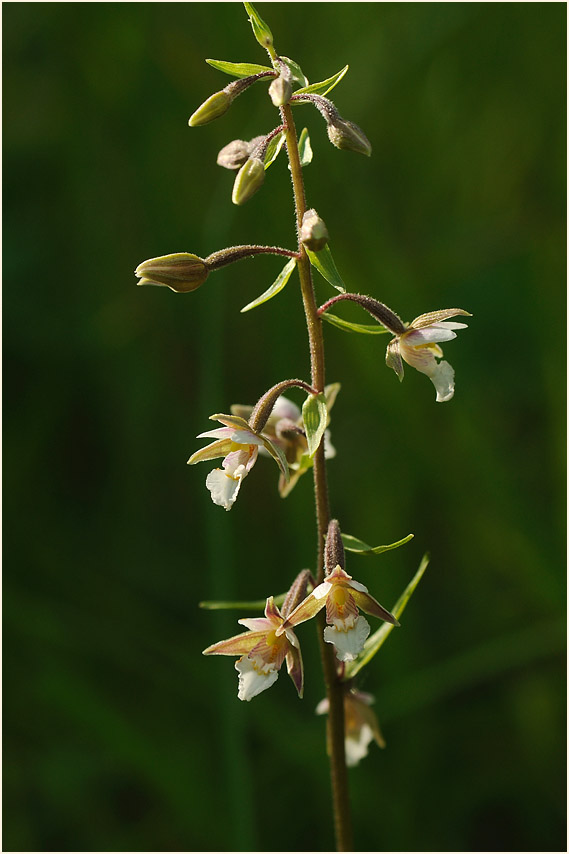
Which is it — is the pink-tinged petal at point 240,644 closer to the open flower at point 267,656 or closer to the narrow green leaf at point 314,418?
the open flower at point 267,656

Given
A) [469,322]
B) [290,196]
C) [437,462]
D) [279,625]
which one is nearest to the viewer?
[279,625]

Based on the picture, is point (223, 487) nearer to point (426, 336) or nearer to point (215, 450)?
point (215, 450)

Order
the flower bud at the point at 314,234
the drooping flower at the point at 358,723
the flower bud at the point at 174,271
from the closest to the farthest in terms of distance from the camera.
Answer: the flower bud at the point at 314,234, the flower bud at the point at 174,271, the drooping flower at the point at 358,723

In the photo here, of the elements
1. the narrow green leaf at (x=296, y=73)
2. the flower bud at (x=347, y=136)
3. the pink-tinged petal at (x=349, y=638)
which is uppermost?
the narrow green leaf at (x=296, y=73)

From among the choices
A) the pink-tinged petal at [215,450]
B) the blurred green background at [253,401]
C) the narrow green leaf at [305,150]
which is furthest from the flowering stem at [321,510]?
the blurred green background at [253,401]

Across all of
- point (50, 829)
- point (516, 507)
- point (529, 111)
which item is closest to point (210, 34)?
point (529, 111)

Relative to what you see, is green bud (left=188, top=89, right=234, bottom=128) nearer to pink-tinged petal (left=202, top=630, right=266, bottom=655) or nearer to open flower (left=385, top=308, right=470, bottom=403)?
open flower (left=385, top=308, right=470, bottom=403)

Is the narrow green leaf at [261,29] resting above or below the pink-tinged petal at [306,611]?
above

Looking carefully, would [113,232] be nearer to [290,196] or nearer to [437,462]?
[290,196]

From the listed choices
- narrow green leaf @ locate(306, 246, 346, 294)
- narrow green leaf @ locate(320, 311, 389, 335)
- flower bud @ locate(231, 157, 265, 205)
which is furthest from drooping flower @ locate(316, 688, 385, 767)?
flower bud @ locate(231, 157, 265, 205)
